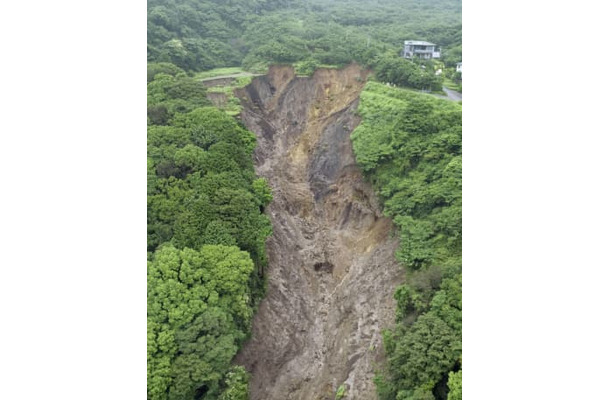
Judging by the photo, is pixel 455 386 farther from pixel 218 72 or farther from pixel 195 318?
pixel 218 72

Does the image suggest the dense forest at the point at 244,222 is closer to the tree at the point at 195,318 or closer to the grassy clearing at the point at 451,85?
the tree at the point at 195,318

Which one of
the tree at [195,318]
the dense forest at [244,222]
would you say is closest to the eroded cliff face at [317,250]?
the dense forest at [244,222]

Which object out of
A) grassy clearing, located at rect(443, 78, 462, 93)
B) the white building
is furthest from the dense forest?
the white building

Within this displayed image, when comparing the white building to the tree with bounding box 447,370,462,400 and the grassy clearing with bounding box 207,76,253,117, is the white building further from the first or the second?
the tree with bounding box 447,370,462,400

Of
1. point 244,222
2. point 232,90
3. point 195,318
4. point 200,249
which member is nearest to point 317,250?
point 244,222

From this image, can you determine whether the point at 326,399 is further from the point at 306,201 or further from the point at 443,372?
the point at 306,201

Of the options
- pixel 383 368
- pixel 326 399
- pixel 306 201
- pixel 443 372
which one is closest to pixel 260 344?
pixel 326 399
